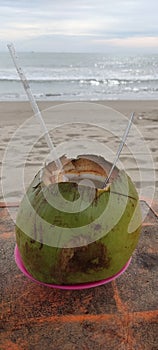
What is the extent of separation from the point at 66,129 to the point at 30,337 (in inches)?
188

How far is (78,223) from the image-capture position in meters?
0.78

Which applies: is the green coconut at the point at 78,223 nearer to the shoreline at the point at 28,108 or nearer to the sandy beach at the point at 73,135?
the sandy beach at the point at 73,135

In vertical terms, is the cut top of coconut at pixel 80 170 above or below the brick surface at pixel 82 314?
above

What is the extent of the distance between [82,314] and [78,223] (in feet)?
0.63

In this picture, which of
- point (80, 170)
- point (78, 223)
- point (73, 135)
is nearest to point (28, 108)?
point (73, 135)

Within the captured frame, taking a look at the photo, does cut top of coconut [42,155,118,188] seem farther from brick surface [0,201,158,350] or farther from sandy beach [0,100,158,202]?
sandy beach [0,100,158,202]

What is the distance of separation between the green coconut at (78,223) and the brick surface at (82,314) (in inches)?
2.1

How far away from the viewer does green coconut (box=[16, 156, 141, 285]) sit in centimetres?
78

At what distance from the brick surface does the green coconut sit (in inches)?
2.1

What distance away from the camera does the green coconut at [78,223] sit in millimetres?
782

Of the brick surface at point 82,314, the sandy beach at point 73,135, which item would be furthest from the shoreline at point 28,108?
the brick surface at point 82,314

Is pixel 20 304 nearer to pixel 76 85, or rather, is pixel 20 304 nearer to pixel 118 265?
pixel 118 265

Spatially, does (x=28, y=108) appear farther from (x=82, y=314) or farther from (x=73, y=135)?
(x=82, y=314)

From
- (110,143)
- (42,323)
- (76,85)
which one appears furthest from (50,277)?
(76,85)
